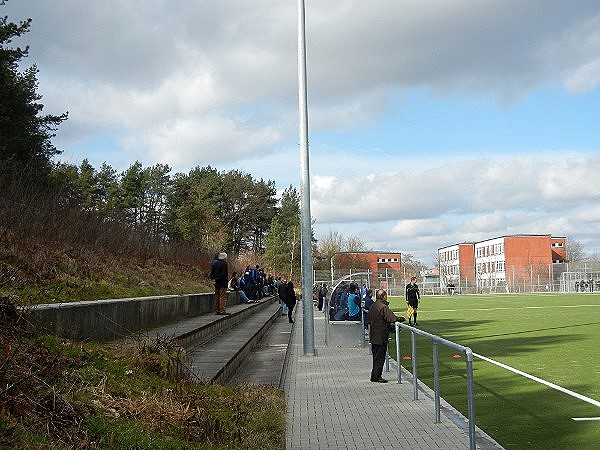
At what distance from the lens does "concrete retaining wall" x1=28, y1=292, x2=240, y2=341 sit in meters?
7.62

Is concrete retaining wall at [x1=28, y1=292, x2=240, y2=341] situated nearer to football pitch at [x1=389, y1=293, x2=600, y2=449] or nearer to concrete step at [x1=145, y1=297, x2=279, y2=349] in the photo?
concrete step at [x1=145, y1=297, x2=279, y2=349]

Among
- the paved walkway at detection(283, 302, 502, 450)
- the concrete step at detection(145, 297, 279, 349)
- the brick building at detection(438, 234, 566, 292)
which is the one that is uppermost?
the brick building at detection(438, 234, 566, 292)

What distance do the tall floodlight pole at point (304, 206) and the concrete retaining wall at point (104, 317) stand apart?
3.91m

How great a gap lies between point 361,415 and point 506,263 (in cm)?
11916

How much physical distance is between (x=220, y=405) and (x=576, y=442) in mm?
3924

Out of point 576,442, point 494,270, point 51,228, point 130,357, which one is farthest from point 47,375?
point 494,270

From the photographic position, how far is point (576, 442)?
8203 millimetres

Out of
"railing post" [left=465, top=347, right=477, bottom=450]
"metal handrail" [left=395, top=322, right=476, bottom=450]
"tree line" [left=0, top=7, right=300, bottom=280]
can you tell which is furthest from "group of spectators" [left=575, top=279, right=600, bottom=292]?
"railing post" [left=465, top=347, right=477, bottom=450]

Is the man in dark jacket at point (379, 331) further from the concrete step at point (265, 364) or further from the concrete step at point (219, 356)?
the concrete step at point (219, 356)

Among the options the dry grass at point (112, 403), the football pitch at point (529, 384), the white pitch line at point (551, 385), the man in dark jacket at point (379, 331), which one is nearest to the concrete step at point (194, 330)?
the dry grass at point (112, 403)

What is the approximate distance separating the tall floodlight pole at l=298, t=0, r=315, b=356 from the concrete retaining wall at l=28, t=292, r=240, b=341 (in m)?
3.91

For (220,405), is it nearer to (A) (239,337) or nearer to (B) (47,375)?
(B) (47,375)

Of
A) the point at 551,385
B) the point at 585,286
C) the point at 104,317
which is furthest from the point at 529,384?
the point at 585,286

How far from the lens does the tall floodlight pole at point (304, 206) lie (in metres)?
18.9
